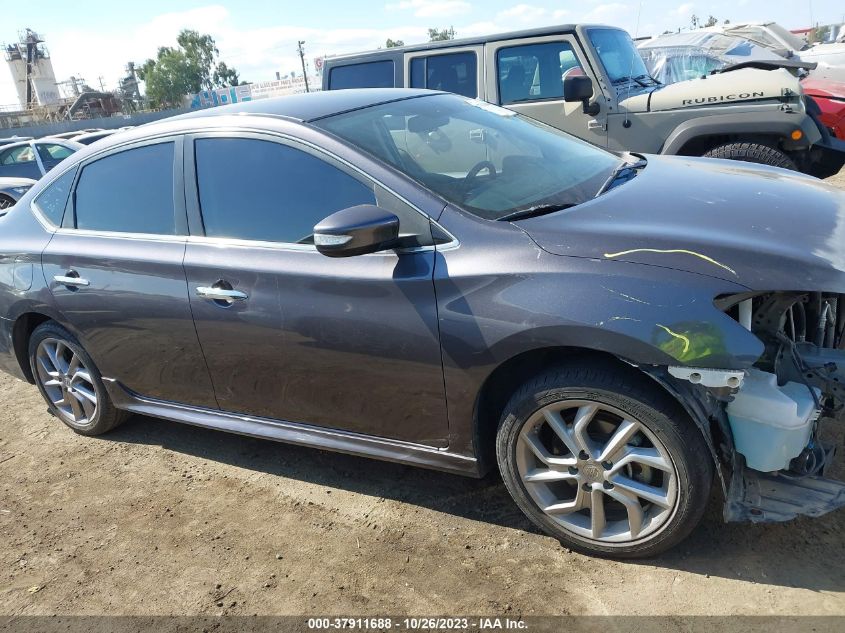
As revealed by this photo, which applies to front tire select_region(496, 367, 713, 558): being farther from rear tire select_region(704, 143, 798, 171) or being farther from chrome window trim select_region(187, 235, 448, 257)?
rear tire select_region(704, 143, 798, 171)

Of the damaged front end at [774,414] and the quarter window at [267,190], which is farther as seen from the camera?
the quarter window at [267,190]

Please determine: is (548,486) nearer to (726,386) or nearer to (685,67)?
(726,386)

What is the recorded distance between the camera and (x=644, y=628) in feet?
7.30

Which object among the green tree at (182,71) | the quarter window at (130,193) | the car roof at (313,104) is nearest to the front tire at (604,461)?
the car roof at (313,104)

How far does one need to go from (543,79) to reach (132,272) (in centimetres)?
464

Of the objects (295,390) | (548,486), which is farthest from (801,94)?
(295,390)

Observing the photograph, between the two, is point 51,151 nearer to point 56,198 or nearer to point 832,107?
point 56,198

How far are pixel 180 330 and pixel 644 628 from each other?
235 cm

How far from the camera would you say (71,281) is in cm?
359

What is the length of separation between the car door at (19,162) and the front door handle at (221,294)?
12548 mm

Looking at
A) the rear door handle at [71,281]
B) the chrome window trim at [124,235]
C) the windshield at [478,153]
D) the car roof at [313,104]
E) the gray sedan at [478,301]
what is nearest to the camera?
the gray sedan at [478,301]

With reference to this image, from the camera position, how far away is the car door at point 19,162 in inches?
526

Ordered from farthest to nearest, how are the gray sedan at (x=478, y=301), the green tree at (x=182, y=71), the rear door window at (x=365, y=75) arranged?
1. the green tree at (x=182, y=71)
2. the rear door window at (x=365, y=75)
3. the gray sedan at (x=478, y=301)

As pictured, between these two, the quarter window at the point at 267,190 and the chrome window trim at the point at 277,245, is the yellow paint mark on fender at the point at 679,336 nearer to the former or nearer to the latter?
the chrome window trim at the point at 277,245
